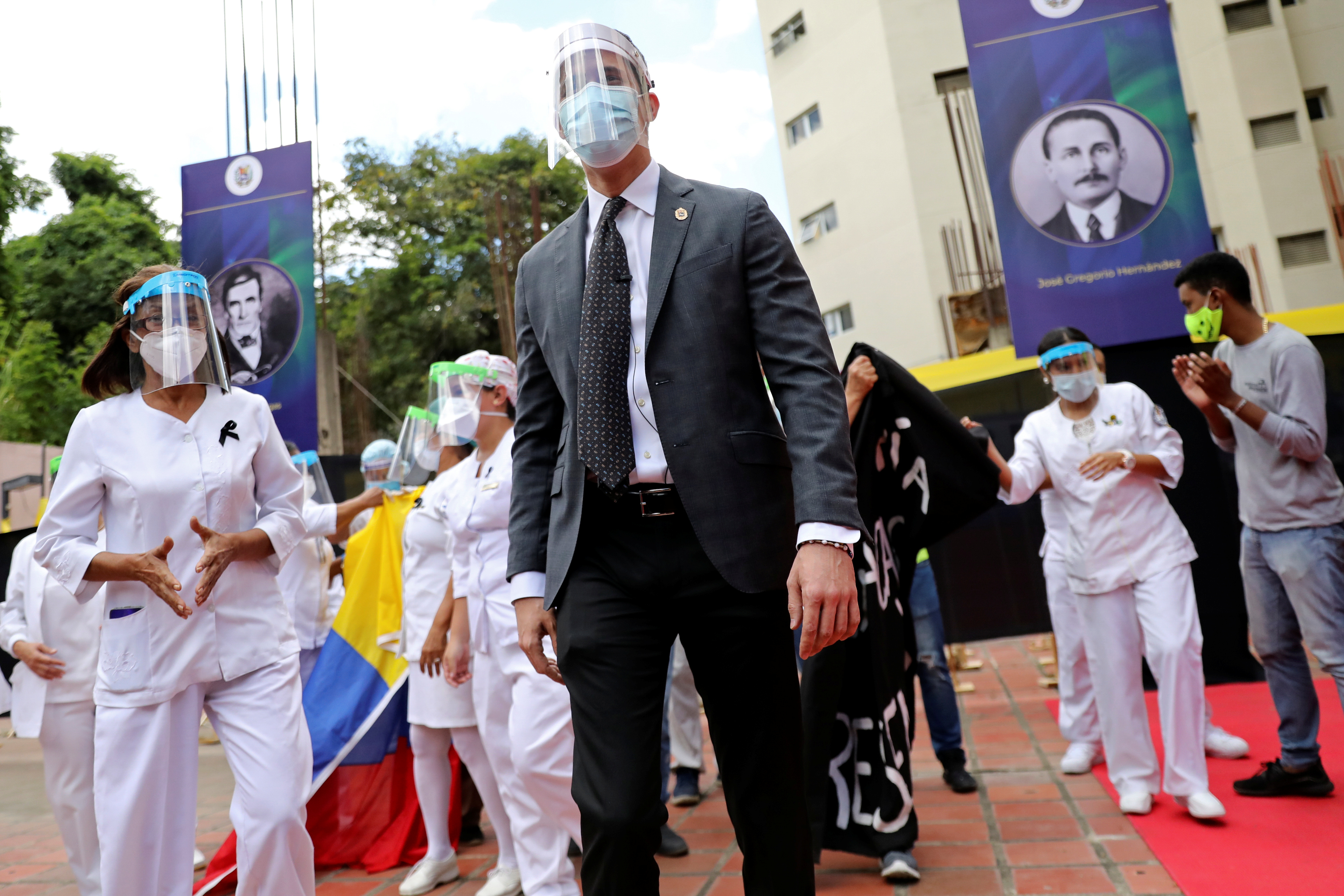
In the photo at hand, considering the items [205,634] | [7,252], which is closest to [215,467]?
[205,634]

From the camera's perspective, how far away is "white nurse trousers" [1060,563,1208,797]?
4.14m

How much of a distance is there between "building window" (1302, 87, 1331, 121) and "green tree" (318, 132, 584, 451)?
58.0ft

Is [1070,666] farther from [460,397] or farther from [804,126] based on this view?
[804,126]

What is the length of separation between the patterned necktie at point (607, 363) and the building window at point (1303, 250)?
24.5 metres

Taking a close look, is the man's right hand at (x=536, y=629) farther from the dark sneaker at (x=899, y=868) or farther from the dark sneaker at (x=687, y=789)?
the dark sneaker at (x=687, y=789)

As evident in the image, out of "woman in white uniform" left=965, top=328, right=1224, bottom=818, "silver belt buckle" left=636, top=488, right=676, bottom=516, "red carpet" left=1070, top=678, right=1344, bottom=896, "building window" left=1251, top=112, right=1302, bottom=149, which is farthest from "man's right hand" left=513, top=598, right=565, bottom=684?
"building window" left=1251, top=112, right=1302, bottom=149

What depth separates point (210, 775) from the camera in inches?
281

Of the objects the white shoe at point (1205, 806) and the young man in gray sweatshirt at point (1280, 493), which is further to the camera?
the young man in gray sweatshirt at point (1280, 493)

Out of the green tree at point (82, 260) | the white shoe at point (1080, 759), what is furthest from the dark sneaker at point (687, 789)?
the green tree at point (82, 260)

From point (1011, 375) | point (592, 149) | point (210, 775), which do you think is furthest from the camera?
point (1011, 375)

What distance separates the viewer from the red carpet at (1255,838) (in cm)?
322

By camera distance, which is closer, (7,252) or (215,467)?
(215,467)

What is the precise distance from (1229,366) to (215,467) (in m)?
4.15

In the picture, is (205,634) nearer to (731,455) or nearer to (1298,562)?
(731,455)
